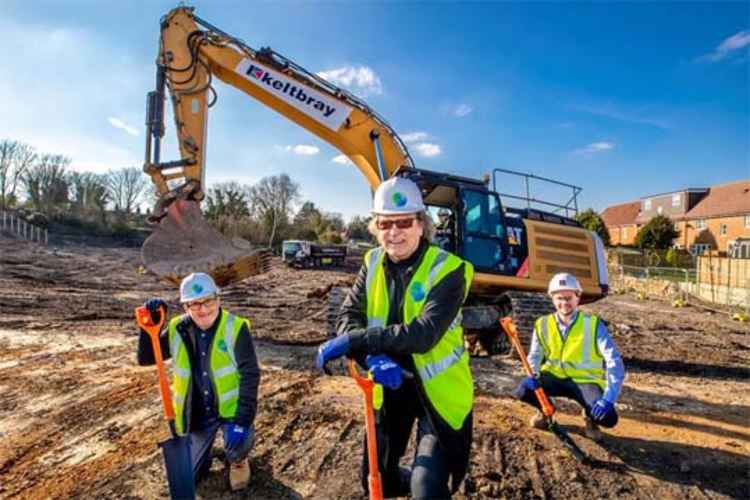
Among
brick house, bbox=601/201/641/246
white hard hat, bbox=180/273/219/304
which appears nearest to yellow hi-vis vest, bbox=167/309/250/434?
white hard hat, bbox=180/273/219/304

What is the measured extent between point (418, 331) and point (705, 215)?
45.0 m

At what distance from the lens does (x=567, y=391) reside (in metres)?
3.78

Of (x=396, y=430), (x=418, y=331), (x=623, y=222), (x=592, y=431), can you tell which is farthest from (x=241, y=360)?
(x=623, y=222)

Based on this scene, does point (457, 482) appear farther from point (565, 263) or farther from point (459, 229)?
point (565, 263)

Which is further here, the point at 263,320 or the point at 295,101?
the point at 263,320

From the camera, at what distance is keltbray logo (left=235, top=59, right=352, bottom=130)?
23.1 feet

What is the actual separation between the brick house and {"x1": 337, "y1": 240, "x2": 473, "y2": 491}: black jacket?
4995 cm

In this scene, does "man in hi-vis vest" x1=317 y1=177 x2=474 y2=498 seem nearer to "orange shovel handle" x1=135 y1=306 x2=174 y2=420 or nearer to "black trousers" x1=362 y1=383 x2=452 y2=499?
"black trousers" x1=362 y1=383 x2=452 y2=499

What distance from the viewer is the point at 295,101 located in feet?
23.4

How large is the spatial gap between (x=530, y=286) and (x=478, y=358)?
4.43ft

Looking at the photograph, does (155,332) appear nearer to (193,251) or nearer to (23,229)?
(193,251)

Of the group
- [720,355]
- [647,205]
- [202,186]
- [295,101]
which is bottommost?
[720,355]

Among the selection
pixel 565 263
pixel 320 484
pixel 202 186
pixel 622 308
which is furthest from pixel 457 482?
pixel 622 308

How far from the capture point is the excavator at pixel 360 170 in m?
6.10
